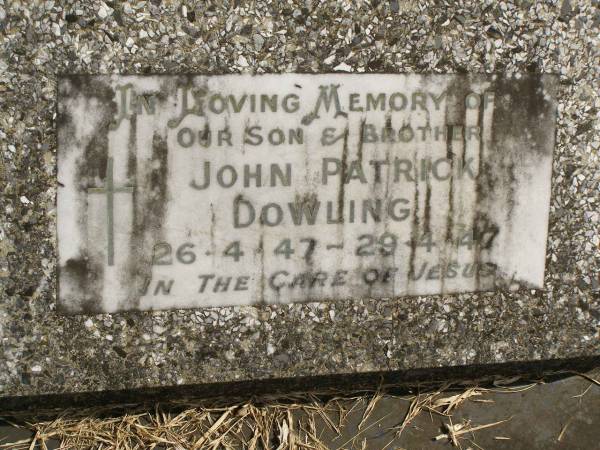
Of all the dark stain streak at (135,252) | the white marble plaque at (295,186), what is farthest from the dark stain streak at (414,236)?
the dark stain streak at (135,252)

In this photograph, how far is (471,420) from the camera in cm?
260

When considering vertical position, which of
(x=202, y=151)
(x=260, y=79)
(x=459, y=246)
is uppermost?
(x=260, y=79)

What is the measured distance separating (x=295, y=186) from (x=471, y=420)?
35.6 inches

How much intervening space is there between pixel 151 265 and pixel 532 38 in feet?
3.86

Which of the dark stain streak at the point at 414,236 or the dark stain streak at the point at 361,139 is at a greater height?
the dark stain streak at the point at 361,139

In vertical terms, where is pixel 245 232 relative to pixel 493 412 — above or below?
above

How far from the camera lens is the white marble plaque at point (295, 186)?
7.17ft

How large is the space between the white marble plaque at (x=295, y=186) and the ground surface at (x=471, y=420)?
38 centimetres

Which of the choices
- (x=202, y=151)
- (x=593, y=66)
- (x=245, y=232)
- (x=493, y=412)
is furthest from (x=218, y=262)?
(x=593, y=66)

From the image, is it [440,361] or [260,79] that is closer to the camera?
[260,79]

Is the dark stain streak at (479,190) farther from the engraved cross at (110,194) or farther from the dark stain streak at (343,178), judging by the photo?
the engraved cross at (110,194)

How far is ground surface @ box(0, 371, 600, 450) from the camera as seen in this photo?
253 cm

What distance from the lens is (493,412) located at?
262cm

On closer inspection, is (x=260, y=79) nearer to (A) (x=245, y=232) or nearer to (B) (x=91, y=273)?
(A) (x=245, y=232)
